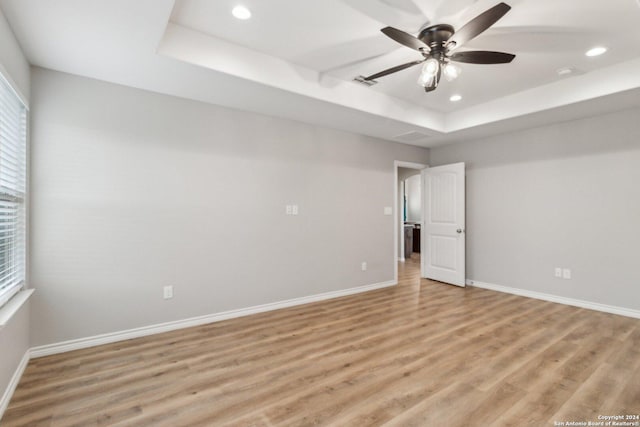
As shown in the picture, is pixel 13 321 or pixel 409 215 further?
pixel 409 215

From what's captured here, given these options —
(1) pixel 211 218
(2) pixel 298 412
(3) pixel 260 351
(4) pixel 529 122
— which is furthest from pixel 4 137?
(4) pixel 529 122

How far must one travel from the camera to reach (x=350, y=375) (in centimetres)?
237

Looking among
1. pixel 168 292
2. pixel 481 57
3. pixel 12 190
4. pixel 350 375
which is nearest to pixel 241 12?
pixel 481 57

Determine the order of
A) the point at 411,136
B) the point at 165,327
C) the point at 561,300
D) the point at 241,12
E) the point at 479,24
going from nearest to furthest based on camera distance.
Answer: the point at 479,24 → the point at 241,12 → the point at 165,327 → the point at 561,300 → the point at 411,136

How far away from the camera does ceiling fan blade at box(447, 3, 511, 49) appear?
1.87 metres

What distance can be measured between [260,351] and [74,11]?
2.75m

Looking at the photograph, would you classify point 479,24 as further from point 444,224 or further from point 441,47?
point 444,224

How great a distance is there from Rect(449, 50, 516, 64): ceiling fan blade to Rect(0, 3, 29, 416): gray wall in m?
3.04

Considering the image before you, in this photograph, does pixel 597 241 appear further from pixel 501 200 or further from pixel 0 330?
pixel 0 330

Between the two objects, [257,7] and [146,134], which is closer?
[257,7]

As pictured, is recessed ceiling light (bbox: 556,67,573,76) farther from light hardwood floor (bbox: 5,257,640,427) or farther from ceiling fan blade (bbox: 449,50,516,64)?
light hardwood floor (bbox: 5,257,640,427)

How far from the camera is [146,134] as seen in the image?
3.15m

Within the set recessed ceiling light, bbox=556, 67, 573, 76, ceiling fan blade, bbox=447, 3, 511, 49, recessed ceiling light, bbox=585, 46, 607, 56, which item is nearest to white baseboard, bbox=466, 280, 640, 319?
recessed ceiling light, bbox=556, 67, 573, 76

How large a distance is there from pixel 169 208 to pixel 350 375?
2.33 metres
